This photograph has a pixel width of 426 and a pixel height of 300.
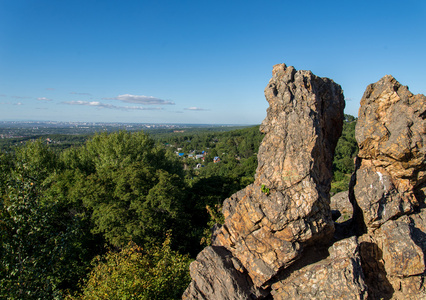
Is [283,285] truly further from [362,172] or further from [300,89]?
[300,89]

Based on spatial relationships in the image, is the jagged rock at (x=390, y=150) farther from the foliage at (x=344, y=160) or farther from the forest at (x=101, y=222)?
the foliage at (x=344, y=160)

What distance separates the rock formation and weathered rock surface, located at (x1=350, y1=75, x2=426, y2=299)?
4 cm

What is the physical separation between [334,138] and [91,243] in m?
19.6

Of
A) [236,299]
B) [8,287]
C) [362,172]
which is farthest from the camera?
[362,172]

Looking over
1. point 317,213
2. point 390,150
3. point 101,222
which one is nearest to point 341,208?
point 390,150

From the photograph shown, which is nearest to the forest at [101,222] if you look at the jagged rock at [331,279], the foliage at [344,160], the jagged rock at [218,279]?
the jagged rock at [218,279]

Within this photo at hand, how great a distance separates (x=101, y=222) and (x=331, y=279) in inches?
601

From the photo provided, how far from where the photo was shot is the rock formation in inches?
422

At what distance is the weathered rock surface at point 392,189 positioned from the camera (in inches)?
429

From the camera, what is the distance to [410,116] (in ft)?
38.4

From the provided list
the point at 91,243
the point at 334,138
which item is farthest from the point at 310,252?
the point at 91,243

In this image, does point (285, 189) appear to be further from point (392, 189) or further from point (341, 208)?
point (341, 208)

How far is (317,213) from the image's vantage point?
36.4 ft

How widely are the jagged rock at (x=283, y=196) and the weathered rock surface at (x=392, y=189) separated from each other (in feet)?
6.76
